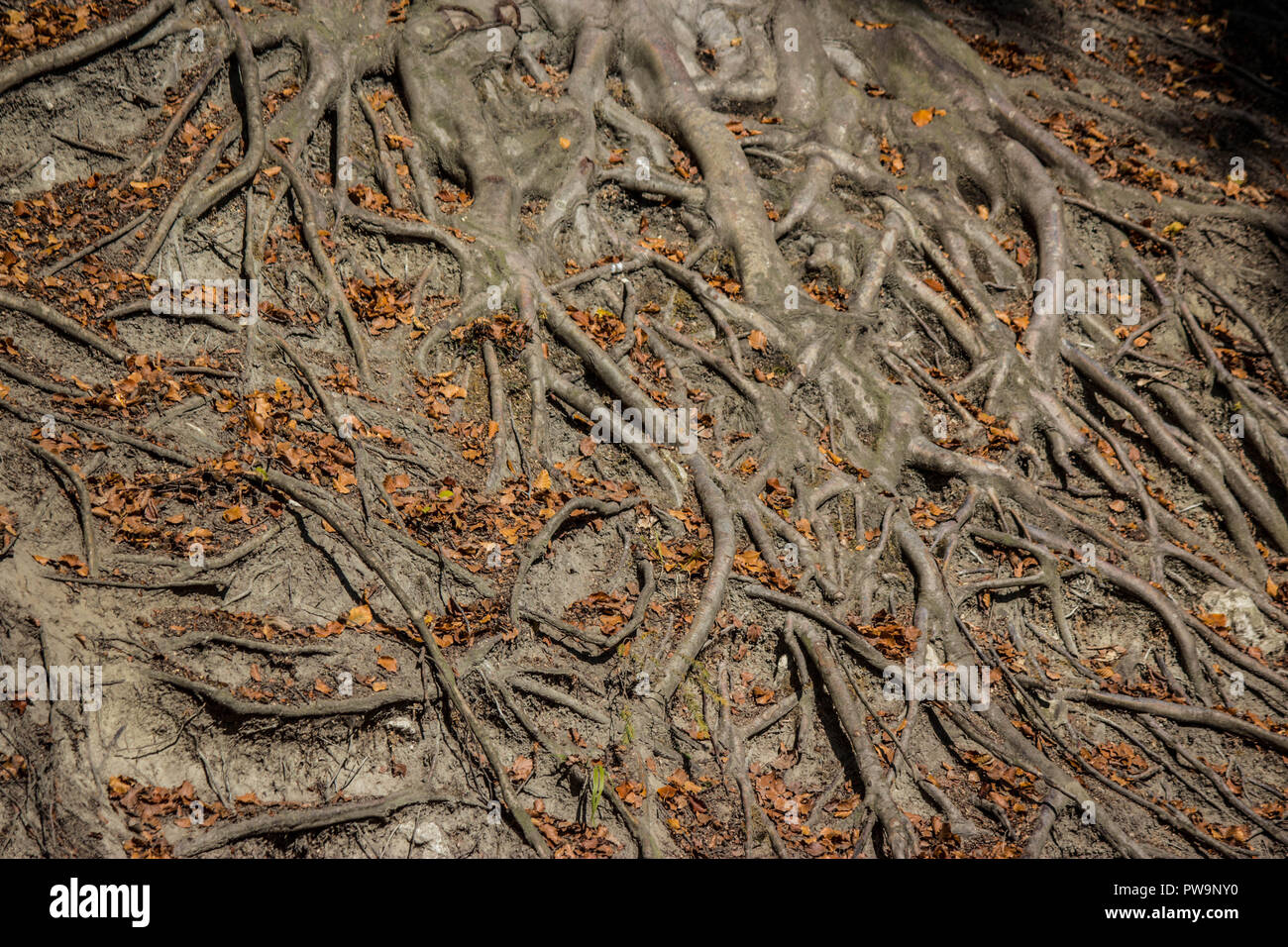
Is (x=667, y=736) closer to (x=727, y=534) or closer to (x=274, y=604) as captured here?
(x=727, y=534)

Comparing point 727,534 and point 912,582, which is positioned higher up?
point 727,534

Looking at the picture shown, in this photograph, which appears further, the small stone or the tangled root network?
the small stone

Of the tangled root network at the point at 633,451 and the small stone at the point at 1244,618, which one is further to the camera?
the small stone at the point at 1244,618

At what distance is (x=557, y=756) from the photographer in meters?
4.20

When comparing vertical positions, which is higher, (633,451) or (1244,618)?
(633,451)

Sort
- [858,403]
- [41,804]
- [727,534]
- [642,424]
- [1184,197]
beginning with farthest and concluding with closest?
[1184,197] → [858,403] → [642,424] → [727,534] → [41,804]

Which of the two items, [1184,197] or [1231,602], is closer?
[1231,602]

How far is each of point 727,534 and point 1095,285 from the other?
4.17m

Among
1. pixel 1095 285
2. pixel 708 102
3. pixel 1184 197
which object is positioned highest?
pixel 708 102

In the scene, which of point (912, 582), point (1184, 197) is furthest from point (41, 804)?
point (1184, 197)

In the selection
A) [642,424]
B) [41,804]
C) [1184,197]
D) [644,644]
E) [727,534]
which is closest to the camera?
[41,804]

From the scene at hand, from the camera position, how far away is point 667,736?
4.45 meters

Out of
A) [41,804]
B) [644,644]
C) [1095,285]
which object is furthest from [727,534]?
[1095,285]

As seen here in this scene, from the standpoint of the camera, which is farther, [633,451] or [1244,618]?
[1244,618]
